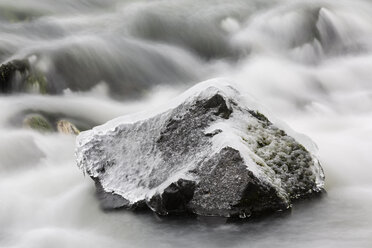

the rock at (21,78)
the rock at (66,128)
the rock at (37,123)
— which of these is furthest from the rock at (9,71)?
the rock at (66,128)

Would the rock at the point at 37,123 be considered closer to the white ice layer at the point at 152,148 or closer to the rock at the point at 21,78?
the rock at the point at 21,78

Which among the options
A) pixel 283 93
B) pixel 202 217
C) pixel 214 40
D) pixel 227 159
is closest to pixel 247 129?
pixel 227 159

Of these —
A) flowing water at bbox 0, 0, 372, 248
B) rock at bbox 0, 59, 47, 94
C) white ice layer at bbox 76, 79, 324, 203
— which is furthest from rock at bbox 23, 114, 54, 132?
white ice layer at bbox 76, 79, 324, 203

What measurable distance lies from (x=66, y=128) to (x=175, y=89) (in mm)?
2442

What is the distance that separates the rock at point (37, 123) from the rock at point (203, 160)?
1822mm

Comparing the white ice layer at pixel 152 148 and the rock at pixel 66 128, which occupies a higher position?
the rock at pixel 66 128

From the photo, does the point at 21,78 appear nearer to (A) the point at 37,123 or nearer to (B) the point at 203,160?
(A) the point at 37,123

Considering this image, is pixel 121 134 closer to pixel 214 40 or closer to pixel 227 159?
pixel 227 159

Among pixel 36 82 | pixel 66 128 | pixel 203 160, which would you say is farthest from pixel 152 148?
pixel 36 82

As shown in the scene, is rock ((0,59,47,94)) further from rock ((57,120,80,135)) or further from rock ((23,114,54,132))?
rock ((57,120,80,135))

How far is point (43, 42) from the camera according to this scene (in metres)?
8.91

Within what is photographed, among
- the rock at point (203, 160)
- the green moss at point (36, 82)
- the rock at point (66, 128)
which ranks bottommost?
the rock at point (203, 160)

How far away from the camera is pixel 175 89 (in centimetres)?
868

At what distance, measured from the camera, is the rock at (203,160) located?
13.6 ft
